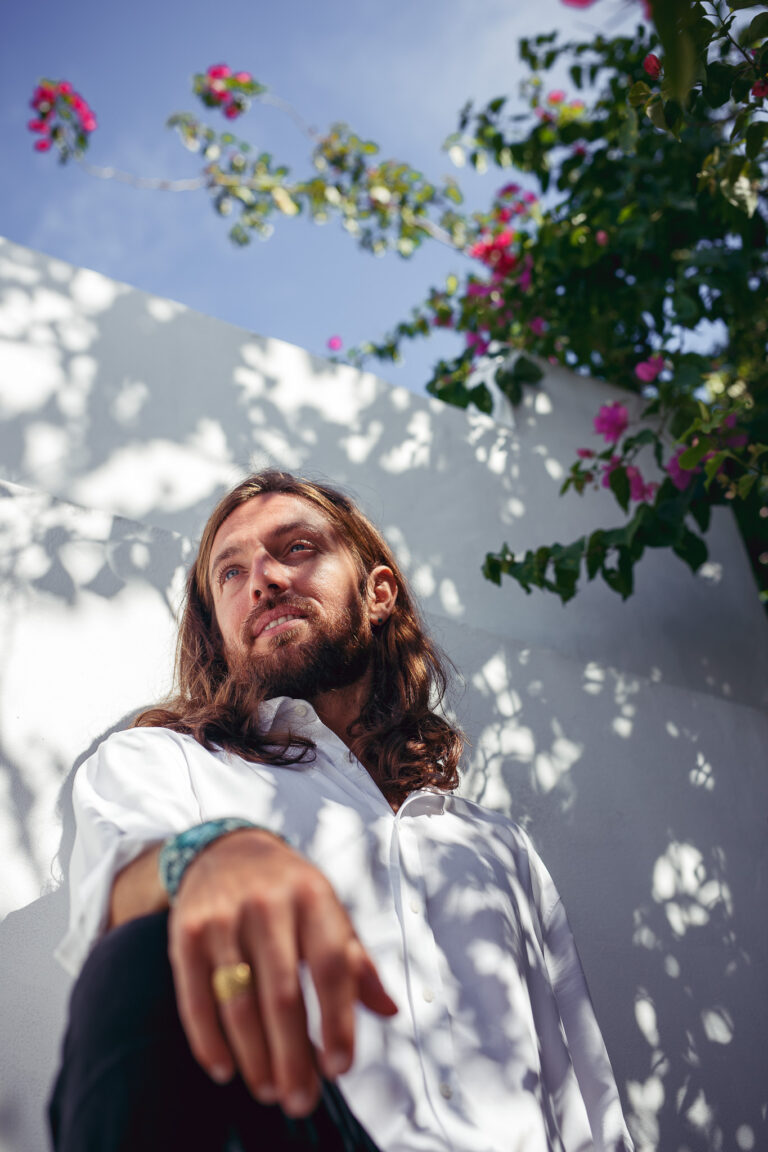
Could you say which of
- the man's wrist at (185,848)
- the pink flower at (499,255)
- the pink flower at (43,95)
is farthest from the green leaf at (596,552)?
the pink flower at (43,95)

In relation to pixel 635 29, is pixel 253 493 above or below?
below

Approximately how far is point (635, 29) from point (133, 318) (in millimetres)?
2905

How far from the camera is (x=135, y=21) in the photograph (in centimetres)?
373

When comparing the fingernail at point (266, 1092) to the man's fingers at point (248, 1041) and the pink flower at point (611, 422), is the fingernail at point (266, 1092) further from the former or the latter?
the pink flower at point (611, 422)

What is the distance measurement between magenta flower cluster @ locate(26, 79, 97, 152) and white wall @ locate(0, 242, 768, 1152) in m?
2.34

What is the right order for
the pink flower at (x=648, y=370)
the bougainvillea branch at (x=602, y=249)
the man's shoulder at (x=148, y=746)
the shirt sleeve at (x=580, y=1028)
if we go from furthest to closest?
the pink flower at (x=648, y=370) < the bougainvillea branch at (x=602, y=249) < the shirt sleeve at (x=580, y=1028) < the man's shoulder at (x=148, y=746)

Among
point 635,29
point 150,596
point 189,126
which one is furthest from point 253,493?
point 189,126

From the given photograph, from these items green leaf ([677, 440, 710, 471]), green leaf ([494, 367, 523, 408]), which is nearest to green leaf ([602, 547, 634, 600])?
green leaf ([677, 440, 710, 471])

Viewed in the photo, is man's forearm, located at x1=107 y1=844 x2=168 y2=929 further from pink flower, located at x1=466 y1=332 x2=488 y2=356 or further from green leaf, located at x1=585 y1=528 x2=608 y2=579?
pink flower, located at x1=466 y1=332 x2=488 y2=356

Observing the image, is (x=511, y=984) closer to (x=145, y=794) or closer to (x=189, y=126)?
(x=145, y=794)

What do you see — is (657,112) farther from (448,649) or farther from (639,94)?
(448,649)

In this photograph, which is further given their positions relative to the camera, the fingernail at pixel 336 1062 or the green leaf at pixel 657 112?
the green leaf at pixel 657 112

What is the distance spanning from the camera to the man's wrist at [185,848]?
85 cm

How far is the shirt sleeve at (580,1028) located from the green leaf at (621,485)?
1.52 m
